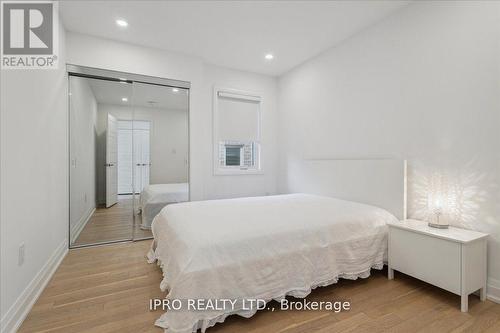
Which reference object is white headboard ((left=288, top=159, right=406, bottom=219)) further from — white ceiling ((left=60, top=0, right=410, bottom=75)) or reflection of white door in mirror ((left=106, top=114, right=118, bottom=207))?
reflection of white door in mirror ((left=106, top=114, right=118, bottom=207))

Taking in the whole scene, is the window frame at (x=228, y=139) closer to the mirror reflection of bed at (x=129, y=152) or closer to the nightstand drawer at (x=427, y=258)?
the mirror reflection of bed at (x=129, y=152)

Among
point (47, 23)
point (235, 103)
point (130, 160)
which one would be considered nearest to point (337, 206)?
point (235, 103)

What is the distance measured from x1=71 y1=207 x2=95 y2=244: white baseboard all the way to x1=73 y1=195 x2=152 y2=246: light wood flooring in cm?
4

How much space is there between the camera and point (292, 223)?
6.79ft

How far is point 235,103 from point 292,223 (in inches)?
113

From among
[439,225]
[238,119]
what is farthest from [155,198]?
[439,225]

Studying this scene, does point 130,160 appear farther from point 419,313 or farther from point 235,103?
point 419,313

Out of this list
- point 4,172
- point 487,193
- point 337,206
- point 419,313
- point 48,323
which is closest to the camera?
point 4,172

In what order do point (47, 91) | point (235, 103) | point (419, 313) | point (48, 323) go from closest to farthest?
point (48, 323) → point (419, 313) → point (47, 91) → point (235, 103)

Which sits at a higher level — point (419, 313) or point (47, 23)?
point (47, 23)

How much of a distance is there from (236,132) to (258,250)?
2.90 meters

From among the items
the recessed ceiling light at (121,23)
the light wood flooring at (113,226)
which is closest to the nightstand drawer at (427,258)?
the light wood flooring at (113,226)

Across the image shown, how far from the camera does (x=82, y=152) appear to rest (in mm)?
3500

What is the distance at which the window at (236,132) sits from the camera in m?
4.19
